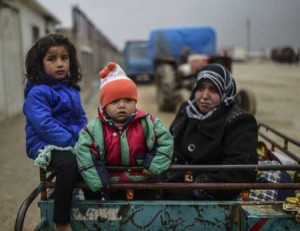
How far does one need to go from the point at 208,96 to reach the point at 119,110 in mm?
800

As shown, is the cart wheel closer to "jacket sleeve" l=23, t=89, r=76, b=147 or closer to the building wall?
the building wall

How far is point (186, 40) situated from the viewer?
11.9 meters

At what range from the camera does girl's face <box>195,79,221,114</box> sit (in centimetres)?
288

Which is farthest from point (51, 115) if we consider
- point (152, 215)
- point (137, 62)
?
point (137, 62)

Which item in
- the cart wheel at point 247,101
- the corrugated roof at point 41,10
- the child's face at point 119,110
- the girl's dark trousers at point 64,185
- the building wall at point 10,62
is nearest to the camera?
the girl's dark trousers at point 64,185

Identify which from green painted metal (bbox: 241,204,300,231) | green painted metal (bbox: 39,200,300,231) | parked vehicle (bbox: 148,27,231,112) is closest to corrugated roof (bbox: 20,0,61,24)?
parked vehicle (bbox: 148,27,231,112)

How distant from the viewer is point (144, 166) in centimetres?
226

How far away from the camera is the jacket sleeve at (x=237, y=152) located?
8.50 feet

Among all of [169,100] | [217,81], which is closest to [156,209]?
[217,81]

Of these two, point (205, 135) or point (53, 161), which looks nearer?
point (53, 161)

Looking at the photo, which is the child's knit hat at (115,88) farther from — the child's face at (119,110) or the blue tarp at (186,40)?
the blue tarp at (186,40)

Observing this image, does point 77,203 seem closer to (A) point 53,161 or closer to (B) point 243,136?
(A) point 53,161

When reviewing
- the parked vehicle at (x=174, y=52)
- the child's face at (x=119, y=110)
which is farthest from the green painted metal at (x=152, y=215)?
the parked vehicle at (x=174, y=52)

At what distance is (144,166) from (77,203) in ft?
1.38
